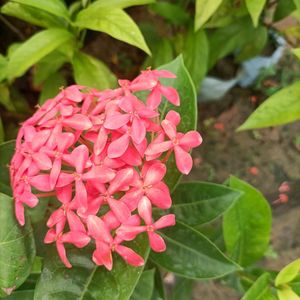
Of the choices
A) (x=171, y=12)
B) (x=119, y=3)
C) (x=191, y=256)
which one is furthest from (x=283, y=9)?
(x=191, y=256)

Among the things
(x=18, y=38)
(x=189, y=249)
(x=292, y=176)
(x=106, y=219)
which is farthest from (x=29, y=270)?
(x=292, y=176)

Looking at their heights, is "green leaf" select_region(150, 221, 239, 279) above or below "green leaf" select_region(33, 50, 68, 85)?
below

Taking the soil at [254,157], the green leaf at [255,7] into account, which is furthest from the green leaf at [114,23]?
the soil at [254,157]

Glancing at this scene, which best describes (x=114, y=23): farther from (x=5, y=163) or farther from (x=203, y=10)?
(x=5, y=163)

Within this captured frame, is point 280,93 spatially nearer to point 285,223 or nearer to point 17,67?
point 17,67

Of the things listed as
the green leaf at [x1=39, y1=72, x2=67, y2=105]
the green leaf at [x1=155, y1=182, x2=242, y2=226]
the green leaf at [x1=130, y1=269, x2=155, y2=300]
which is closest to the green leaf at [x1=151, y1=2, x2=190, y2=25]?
the green leaf at [x1=39, y1=72, x2=67, y2=105]

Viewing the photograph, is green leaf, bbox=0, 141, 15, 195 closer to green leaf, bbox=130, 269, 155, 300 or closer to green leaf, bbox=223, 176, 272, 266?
green leaf, bbox=130, 269, 155, 300

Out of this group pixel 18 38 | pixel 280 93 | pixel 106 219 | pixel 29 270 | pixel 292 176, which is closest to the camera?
pixel 106 219
